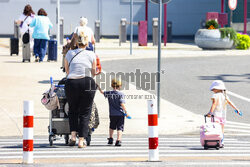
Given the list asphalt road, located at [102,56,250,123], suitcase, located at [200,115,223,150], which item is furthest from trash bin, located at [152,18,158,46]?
suitcase, located at [200,115,223,150]

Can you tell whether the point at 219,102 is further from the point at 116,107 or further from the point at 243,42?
the point at 243,42

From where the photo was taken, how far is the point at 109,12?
49719 mm

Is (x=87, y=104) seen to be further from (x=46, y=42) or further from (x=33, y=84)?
(x=46, y=42)

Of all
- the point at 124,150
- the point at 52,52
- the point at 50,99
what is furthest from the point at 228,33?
the point at 50,99

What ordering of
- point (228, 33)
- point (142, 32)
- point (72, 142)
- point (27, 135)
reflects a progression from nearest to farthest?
point (27, 135), point (72, 142), point (228, 33), point (142, 32)

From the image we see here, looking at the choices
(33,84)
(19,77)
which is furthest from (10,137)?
(19,77)

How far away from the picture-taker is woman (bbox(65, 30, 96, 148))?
32.3 feet

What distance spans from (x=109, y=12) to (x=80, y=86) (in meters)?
40.2

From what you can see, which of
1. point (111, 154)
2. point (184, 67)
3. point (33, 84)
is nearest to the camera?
point (111, 154)

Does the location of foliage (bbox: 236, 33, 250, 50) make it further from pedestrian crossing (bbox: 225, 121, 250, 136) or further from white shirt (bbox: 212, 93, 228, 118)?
white shirt (bbox: 212, 93, 228, 118)

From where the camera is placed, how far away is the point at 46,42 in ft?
81.7

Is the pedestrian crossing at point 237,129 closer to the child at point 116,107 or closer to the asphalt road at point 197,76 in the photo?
the asphalt road at point 197,76

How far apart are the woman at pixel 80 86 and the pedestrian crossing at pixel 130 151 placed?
0.38 meters

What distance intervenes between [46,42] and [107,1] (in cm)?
2514
